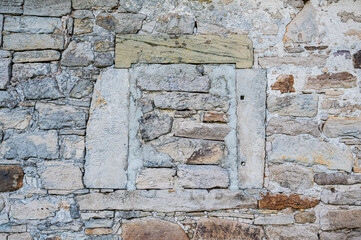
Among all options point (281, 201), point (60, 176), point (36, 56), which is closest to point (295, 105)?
point (281, 201)

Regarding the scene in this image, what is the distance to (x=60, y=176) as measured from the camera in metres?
2.09

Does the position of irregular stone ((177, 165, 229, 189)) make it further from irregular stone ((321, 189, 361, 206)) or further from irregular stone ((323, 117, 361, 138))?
irregular stone ((323, 117, 361, 138))

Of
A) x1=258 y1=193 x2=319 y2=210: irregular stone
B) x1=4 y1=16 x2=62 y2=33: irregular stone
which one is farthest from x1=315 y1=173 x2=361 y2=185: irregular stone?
x1=4 y1=16 x2=62 y2=33: irregular stone

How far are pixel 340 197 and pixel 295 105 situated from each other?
810 mm

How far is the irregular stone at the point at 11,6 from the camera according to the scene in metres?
2.13

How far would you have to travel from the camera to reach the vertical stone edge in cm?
212

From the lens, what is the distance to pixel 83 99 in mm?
2131

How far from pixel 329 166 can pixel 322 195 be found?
237 millimetres

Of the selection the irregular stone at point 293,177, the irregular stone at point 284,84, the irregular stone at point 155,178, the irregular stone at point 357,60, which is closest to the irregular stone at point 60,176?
the irregular stone at point 155,178

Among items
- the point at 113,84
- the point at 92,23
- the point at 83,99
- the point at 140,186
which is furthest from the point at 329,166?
the point at 92,23

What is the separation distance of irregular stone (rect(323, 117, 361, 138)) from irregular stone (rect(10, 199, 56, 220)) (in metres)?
2.25

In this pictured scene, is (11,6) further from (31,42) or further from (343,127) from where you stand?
(343,127)

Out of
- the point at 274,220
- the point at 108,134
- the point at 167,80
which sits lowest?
the point at 274,220

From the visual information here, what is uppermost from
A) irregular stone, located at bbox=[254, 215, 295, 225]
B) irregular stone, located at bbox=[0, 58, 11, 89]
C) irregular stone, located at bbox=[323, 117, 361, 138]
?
irregular stone, located at bbox=[0, 58, 11, 89]
